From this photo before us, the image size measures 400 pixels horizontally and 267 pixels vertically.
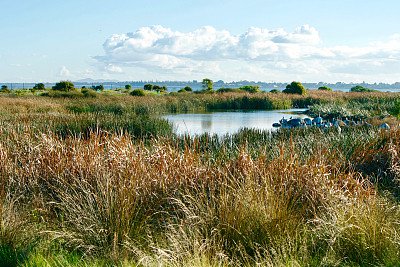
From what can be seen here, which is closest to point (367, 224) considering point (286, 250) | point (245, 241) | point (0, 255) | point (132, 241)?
point (286, 250)

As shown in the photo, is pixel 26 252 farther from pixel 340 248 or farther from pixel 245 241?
pixel 340 248

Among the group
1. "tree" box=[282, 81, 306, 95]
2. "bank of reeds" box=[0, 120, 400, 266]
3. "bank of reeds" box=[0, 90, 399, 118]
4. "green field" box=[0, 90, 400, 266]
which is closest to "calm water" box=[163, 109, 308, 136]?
"bank of reeds" box=[0, 90, 399, 118]

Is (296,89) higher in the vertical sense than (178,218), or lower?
higher

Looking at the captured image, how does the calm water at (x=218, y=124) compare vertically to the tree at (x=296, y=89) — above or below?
below

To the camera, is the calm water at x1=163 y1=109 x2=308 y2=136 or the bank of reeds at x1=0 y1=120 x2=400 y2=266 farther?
the calm water at x1=163 y1=109 x2=308 y2=136

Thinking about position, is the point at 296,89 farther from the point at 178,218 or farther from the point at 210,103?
the point at 178,218

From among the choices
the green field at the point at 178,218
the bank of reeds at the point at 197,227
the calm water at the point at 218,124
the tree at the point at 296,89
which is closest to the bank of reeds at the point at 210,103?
the calm water at the point at 218,124

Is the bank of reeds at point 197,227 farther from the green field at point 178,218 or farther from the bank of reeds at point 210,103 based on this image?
the bank of reeds at point 210,103

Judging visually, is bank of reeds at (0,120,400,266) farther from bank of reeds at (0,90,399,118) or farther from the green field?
bank of reeds at (0,90,399,118)

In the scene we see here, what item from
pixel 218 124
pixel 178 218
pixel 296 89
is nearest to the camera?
pixel 178 218

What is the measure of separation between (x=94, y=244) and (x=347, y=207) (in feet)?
8.25

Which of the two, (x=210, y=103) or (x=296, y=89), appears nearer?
(x=210, y=103)

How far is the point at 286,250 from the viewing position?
3.42 meters

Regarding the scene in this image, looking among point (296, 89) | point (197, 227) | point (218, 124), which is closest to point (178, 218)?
point (197, 227)
